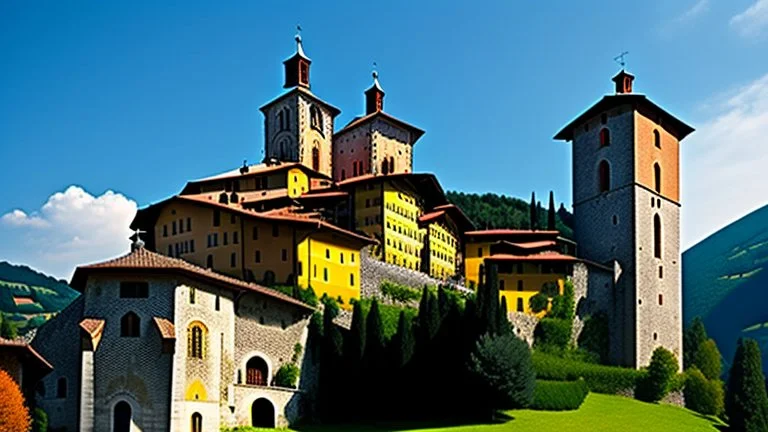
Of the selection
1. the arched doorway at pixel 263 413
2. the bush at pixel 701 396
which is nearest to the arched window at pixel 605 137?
the bush at pixel 701 396

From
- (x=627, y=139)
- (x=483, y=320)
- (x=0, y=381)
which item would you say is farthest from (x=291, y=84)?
(x=0, y=381)

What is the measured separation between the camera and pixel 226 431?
4966 cm

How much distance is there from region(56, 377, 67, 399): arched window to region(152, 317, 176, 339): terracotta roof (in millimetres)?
5658

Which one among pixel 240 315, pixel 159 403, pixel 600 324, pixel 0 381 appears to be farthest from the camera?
pixel 600 324

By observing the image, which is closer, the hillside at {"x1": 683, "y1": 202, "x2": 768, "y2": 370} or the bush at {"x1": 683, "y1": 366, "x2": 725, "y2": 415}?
the bush at {"x1": 683, "y1": 366, "x2": 725, "y2": 415}

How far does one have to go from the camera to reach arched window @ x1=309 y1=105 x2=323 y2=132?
95.9 m

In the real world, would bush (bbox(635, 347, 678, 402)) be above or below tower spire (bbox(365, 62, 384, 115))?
below

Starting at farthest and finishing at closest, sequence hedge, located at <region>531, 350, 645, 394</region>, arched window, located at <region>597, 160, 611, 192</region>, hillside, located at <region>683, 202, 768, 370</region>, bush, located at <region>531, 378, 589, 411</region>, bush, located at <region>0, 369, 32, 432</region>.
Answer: hillside, located at <region>683, 202, 768, 370</region> → arched window, located at <region>597, 160, 611, 192</region> → hedge, located at <region>531, 350, 645, 394</region> → bush, located at <region>531, 378, 589, 411</region> → bush, located at <region>0, 369, 32, 432</region>

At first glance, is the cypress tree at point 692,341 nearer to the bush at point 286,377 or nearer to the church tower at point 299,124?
the church tower at point 299,124

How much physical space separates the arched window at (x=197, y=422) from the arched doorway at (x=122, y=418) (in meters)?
2.91

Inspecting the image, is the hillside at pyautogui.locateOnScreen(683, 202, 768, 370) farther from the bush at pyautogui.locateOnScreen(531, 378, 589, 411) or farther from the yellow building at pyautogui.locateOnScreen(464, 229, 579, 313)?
the bush at pyautogui.locateOnScreen(531, 378, 589, 411)

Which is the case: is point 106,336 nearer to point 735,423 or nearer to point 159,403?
point 159,403

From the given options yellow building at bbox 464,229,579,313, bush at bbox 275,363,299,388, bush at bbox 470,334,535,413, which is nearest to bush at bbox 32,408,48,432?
bush at bbox 275,363,299,388

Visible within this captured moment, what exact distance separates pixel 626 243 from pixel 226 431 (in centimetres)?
4138
